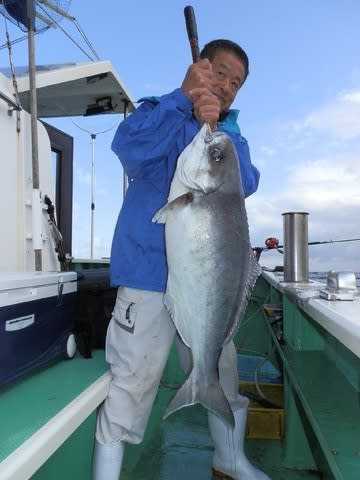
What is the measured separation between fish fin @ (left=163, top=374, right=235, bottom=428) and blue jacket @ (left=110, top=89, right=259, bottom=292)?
0.51 m

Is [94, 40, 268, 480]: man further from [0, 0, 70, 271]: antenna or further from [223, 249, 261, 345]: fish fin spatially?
[0, 0, 70, 271]: antenna

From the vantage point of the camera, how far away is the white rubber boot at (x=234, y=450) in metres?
2.61

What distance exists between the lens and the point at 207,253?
1985 mm

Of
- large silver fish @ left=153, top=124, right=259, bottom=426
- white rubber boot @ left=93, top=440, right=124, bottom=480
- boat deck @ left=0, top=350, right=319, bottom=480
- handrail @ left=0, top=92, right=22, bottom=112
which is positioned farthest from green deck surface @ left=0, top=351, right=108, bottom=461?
handrail @ left=0, top=92, right=22, bottom=112

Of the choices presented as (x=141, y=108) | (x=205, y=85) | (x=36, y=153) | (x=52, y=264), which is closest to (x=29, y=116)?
(x=36, y=153)

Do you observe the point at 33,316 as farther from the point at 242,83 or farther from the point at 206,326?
the point at 242,83

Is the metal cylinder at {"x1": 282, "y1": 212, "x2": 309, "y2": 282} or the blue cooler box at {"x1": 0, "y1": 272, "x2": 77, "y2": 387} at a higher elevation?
the metal cylinder at {"x1": 282, "y1": 212, "x2": 309, "y2": 282}

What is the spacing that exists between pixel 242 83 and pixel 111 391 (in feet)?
6.23

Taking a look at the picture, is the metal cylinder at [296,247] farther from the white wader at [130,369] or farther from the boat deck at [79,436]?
the white wader at [130,369]

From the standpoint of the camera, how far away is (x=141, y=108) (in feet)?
7.70

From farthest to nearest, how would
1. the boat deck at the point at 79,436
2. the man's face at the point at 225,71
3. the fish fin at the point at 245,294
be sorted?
the man's face at the point at 225,71 < the fish fin at the point at 245,294 < the boat deck at the point at 79,436

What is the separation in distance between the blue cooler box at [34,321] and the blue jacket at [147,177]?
392 mm

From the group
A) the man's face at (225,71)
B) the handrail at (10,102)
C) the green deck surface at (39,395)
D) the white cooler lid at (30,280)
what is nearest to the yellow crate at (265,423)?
the green deck surface at (39,395)

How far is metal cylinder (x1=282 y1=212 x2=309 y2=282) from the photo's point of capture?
3602mm
